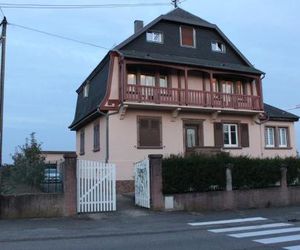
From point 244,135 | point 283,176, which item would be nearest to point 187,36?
point 244,135

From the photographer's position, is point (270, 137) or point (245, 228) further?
point (270, 137)

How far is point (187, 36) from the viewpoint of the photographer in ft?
96.6

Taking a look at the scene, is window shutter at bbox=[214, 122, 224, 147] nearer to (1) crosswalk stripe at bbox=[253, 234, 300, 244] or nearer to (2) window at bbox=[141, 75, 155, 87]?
(2) window at bbox=[141, 75, 155, 87]

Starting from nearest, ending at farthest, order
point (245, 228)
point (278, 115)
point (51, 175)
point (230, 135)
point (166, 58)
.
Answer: point (245, 228)
point (51, 175)
point (166, 58)
point (230, 135)
point (278, 115)

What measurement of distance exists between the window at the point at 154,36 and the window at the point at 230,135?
6.92 meters

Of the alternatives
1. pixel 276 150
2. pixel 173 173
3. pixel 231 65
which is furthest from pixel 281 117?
pixel 173 173

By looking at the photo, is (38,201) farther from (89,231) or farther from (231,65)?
(231,65)

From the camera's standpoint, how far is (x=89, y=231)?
1326 cm

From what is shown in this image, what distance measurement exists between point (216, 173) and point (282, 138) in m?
15.4

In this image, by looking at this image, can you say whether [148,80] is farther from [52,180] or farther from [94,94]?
[52,180]

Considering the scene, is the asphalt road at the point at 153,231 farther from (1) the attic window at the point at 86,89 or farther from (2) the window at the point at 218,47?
(1) the attic window at the point at 86,89

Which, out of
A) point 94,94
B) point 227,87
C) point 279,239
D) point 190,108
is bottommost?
point 279,239

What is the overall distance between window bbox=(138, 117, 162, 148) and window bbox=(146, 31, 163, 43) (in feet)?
17.6

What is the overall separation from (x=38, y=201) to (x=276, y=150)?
20.3 m
